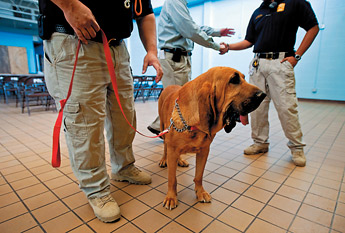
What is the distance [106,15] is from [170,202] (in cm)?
144

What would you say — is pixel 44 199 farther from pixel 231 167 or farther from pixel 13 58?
pixel 13 58

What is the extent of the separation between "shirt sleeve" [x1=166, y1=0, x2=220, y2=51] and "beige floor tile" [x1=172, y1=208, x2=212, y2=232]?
2047 millimetres

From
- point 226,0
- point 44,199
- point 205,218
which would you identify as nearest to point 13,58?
point 226,0

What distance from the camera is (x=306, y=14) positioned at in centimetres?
237

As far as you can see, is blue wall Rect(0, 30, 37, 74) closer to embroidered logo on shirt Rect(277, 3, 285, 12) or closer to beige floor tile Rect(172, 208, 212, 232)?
embroidered logo on shirt Rect(277, 3, 285, 12)

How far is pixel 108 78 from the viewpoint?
152 cm

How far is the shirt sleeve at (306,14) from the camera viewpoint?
92.5 inches

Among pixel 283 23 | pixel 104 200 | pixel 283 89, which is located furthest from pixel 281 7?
pixel 104 200

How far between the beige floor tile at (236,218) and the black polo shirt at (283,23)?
1.95 m

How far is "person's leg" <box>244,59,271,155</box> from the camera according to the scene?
104 inches

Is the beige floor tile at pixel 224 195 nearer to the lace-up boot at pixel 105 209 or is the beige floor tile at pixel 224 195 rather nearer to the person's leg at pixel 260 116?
the lace-up boot at pixel 105 209

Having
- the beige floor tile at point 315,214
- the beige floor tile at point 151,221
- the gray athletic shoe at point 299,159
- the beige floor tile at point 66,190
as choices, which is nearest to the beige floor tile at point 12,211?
the beige floor tile at point 66,190

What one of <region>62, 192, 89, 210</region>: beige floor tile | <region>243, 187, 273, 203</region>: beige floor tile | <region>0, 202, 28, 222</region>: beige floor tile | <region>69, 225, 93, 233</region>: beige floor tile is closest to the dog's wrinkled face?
<region>243, 187, 273, 203</region>: beige floor tile

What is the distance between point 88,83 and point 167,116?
0.67 metres
